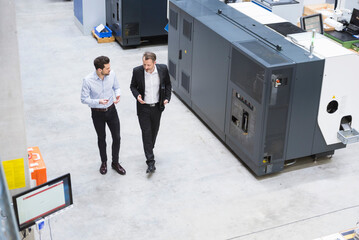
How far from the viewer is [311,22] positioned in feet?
29.3

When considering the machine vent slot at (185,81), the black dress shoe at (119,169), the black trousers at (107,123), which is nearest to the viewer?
the black trousers at (107,123)

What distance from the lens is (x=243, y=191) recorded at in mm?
6848

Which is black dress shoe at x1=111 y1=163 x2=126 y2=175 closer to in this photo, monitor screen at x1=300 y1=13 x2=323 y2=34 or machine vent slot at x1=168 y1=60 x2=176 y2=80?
machine vent slot at x1=168 y1=60 x2=176 y2=80

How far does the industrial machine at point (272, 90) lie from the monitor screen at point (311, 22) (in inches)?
38.0

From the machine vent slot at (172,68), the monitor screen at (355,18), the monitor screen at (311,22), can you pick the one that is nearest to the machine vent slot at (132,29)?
the machine vent slot at (172,68)

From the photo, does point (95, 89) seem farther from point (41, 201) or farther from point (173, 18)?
point (173, 18)

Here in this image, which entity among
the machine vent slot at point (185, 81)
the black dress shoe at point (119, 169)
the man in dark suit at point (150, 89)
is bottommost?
the black dress shoe at point (119, 169)

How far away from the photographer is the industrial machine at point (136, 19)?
11000 mm

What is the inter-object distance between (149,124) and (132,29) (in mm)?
4806

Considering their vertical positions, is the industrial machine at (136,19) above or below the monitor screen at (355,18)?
below

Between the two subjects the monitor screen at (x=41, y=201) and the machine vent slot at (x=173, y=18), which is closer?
the monitor screen at (x=41, y=201)

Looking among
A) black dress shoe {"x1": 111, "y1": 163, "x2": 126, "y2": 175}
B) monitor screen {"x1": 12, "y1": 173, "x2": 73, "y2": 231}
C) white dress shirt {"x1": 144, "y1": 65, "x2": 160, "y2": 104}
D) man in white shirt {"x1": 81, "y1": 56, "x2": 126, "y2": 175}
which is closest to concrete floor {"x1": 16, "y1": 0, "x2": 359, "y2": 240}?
black dress shoe {"x1": 111, "y1": 163, "x2": 126, "y2": 175}

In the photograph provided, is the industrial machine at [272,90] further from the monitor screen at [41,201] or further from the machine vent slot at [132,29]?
the machine vent slot at [132,29]

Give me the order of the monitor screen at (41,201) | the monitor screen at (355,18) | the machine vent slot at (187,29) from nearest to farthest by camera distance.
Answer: the monitor screen at (41,201)
the machine vent slot at (187,29)
the monitor screen at (355,18)
